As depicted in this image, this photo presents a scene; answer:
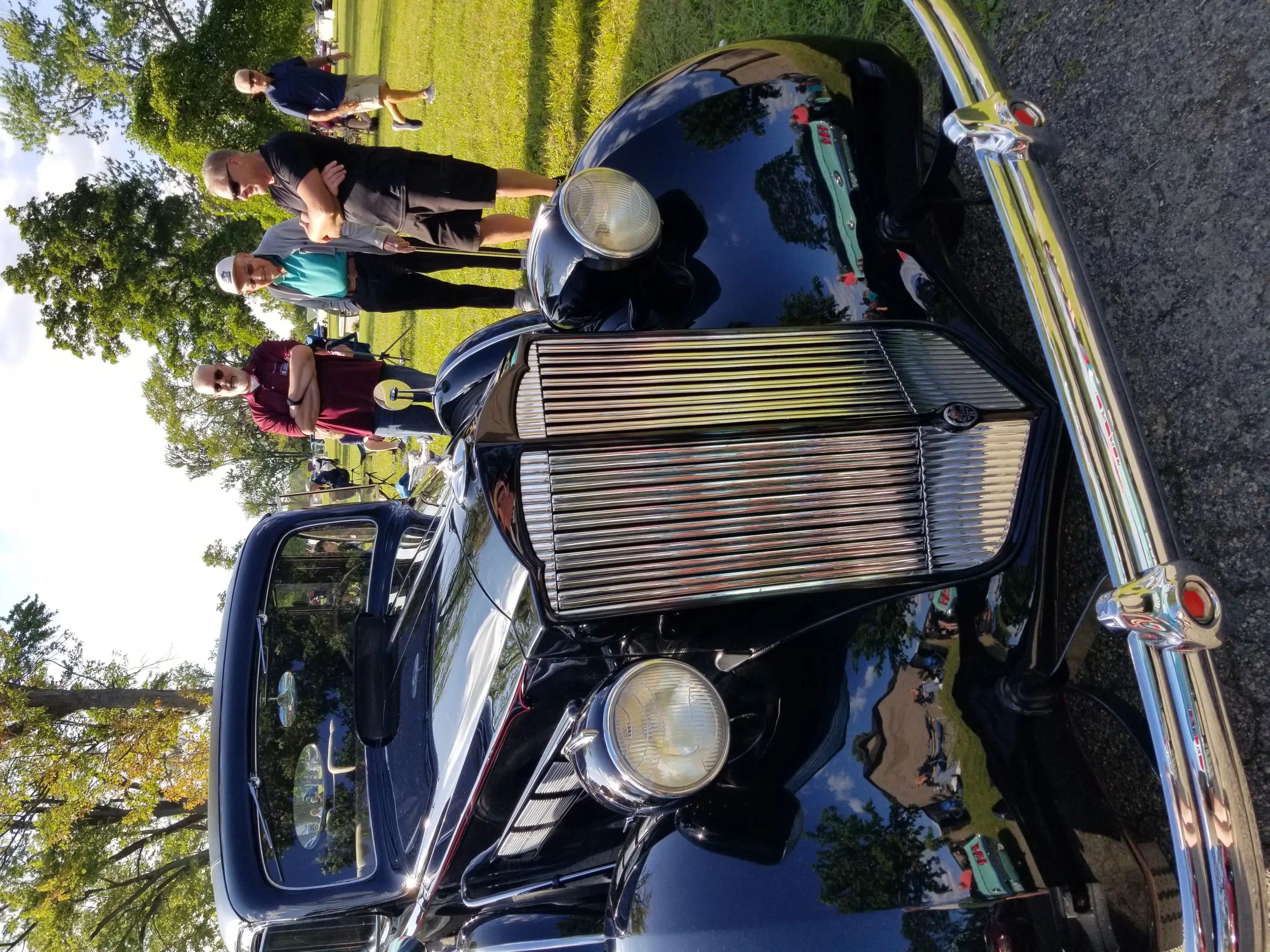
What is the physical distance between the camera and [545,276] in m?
2.33

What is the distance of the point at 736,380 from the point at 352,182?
297cm

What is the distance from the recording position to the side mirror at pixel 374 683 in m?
2.42

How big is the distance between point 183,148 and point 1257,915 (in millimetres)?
15189

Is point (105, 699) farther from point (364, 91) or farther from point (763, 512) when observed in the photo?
point (763, 512)

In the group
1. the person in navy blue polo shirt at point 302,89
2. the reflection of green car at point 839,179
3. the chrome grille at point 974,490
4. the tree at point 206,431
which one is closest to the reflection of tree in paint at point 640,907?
the chrome grille at point 974,490

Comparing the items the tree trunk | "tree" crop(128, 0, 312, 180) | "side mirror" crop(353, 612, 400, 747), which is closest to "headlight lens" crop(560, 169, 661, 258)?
"side mirror" crop(353, 612, 400, 747)

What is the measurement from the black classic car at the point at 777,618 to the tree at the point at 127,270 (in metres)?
15.6

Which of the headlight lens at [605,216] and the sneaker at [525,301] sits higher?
the sneaker at [525,301]

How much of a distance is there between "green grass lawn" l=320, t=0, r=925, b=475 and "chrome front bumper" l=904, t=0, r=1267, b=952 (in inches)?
79.1

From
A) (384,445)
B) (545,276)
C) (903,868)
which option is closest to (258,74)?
(384,445)

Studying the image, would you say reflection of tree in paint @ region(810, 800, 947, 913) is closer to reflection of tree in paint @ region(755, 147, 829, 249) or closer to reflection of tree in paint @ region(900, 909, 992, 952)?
reflection of tree in paint @ region(900, 909, 992, 952)

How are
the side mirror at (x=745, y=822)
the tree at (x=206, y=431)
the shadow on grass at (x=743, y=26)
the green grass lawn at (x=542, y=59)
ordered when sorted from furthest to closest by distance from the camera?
the tree at (x=206, y=431)
the green grass lawn at (x=542, y=59)
the shadow on grass at (x=743, y=26)
the side mirror at (x=745, y=822)

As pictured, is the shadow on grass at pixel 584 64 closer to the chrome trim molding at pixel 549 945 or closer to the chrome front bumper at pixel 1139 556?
the chrome front bumper at pixel 1139 556

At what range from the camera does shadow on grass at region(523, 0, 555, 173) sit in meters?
6.60
